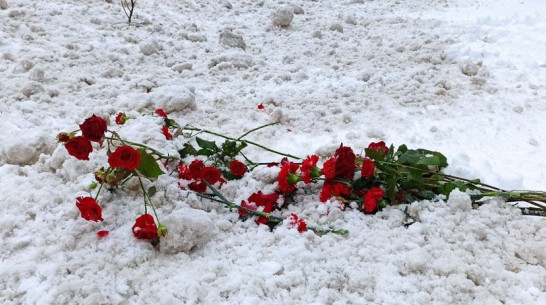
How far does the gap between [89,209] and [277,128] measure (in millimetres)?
1249

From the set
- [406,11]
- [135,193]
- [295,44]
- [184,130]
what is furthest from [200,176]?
[406,11]

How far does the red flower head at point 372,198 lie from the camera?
1657mm

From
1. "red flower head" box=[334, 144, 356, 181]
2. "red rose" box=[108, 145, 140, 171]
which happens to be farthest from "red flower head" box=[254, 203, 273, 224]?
"red rose" box=[108, 145, 140, 171]

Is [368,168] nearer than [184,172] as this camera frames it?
Yes

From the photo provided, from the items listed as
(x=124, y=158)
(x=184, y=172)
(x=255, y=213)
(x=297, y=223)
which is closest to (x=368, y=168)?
(x=297, y=223)

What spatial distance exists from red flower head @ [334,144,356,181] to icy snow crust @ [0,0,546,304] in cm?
16

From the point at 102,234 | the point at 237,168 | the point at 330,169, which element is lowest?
the point at 102,234

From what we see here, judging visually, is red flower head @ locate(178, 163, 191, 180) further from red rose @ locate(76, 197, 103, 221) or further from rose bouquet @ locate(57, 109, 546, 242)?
red rose @ locate(76, 197, 103, 221)

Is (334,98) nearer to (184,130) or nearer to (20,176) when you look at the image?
(184,130)

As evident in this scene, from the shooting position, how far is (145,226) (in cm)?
148

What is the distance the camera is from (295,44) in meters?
3.65

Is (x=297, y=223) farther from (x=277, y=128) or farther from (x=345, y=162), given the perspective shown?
(x=277, y=128)

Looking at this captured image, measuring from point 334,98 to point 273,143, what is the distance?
628mm

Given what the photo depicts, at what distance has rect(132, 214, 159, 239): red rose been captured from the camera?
148cm
